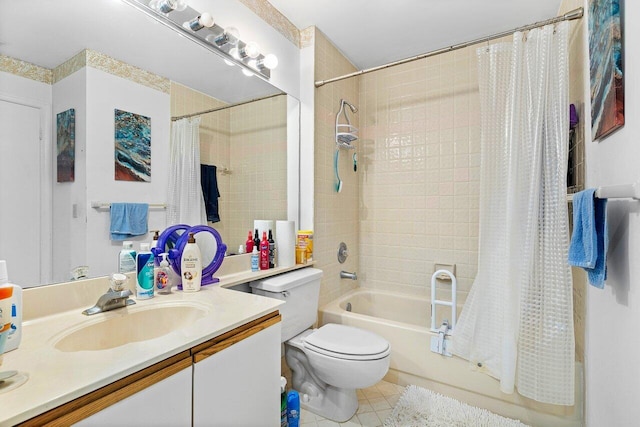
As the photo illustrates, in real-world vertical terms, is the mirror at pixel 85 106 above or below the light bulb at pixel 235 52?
below

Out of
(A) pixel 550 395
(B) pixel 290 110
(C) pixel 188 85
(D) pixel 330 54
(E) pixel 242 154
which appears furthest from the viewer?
(D) pixel 330 54

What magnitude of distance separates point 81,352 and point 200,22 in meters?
1.44

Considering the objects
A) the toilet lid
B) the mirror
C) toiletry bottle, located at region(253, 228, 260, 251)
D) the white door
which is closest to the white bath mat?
the toilet lid

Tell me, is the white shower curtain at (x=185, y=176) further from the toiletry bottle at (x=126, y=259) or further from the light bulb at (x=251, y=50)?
the light bulb at (x=251, y=50)

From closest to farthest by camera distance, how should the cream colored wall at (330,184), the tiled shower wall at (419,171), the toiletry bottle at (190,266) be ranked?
the toiletry bottle at (190,266), the cream colored wall at (330,184), the tiled shower wall at (419,171)

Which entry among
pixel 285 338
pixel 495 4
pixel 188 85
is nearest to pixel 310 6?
pixel 188 85

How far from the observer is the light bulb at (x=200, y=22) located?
4.78ft

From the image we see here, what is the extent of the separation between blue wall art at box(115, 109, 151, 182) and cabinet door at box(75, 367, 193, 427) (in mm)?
849

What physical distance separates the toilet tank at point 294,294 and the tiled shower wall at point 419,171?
1006mm

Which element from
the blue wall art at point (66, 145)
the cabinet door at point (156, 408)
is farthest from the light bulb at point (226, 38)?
the cabinet door at point (156, 408)

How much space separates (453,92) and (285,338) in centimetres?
219

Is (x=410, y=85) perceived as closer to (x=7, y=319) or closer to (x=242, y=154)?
(x=242, y=154)

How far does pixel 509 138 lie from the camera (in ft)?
5.11

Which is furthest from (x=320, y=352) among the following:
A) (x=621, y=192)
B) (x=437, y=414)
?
(x=621, y=192)
